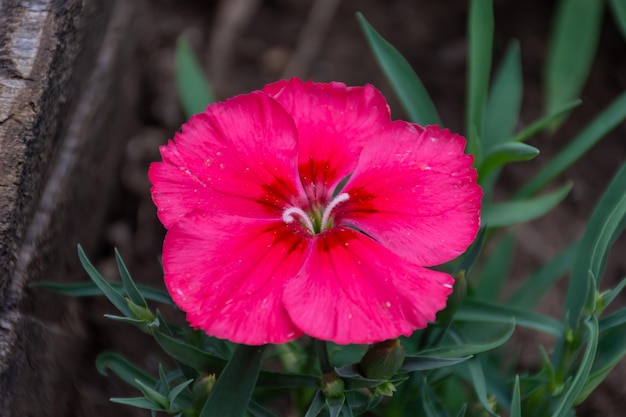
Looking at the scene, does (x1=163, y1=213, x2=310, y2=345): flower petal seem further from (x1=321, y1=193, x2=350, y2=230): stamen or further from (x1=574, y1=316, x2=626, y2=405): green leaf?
(x1=574, y1=316, x2=626, y2=405): green leaf

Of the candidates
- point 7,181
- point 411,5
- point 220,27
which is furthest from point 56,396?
point 411,5

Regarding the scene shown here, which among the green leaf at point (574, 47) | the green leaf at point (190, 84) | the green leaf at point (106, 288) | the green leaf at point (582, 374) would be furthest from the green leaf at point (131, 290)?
the green leaf at point (574, 47)

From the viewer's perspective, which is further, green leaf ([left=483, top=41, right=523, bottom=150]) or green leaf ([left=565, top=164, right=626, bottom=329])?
green leaf ([left=483, top=41, right=523, bottom=150])

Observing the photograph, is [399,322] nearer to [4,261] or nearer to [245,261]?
[245,261]

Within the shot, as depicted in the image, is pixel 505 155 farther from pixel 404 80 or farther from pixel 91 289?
pixel 91 289

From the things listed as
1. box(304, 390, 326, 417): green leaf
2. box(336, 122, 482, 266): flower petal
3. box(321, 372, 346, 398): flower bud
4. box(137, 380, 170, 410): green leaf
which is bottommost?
box(137, 380, 170, 410): green leaf

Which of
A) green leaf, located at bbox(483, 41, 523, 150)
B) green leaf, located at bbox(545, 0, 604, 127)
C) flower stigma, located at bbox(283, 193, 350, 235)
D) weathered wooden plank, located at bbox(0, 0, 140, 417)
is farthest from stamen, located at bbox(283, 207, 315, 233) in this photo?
green leaf, located at bbox(545, 0, 604, 127)

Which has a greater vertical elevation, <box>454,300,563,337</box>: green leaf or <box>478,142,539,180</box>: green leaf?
<box>478,142,539,180</box>: green leaf
